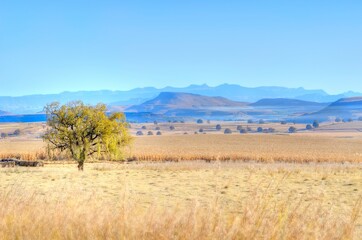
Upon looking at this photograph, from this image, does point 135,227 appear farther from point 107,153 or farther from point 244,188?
point 107,153

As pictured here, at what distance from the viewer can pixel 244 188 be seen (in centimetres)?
2412

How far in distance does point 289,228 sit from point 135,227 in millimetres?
1989

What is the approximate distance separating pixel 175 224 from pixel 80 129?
31816 millimetres

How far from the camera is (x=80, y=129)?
3716cm

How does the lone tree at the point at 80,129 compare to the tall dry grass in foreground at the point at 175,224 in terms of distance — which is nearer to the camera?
the tall dry grass in foreground at the point at 175,224

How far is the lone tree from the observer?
3700cm

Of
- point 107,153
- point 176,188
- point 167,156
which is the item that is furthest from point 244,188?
point 167,156

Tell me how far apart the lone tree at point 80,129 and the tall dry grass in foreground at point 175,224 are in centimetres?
3000

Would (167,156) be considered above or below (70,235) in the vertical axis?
below

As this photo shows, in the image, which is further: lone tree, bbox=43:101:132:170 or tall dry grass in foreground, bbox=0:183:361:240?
lone tree, bbox=43:101:132:170

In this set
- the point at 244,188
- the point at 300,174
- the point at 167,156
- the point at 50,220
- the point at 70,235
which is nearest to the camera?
the point at 70,235

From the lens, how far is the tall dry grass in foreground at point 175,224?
19.5ft

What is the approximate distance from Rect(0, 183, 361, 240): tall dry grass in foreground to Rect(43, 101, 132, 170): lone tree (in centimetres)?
3000

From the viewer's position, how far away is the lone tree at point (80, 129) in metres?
37.0
